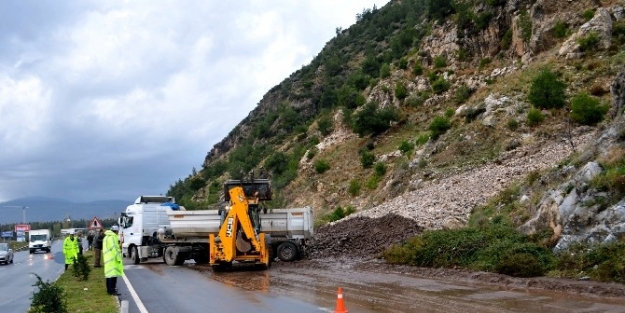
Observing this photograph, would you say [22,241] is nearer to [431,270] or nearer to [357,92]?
[357,92]

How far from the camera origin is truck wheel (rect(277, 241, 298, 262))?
25.5 m

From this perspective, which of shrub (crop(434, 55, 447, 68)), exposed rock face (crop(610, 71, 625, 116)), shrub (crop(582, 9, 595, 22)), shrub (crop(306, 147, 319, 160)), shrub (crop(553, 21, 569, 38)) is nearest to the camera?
exposed rock face (crop(610, 71, 625, 116))

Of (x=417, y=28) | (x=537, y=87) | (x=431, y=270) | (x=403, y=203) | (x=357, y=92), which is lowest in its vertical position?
(x=431, y=270)

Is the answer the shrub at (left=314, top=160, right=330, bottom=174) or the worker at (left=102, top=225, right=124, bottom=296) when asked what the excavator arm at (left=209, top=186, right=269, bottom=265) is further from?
the shrub at (left=314, top=160, right=330, bottom=174)

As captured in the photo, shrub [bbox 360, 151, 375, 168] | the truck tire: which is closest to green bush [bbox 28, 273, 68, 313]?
the truck tire

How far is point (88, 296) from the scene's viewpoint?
1588 centimetres

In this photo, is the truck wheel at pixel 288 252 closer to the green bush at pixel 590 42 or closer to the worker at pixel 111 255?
the worker at pixel 111 255

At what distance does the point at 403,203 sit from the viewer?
101 ft

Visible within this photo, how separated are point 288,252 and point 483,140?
14.9 metres

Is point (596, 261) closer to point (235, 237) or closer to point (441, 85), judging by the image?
point (235, 237)

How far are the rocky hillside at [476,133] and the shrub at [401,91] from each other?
19 cm

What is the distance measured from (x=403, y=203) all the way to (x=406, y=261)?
35.0 ft

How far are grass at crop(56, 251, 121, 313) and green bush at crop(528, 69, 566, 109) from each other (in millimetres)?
23961

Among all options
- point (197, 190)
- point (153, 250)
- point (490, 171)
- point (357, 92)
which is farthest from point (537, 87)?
point (197, 190)
